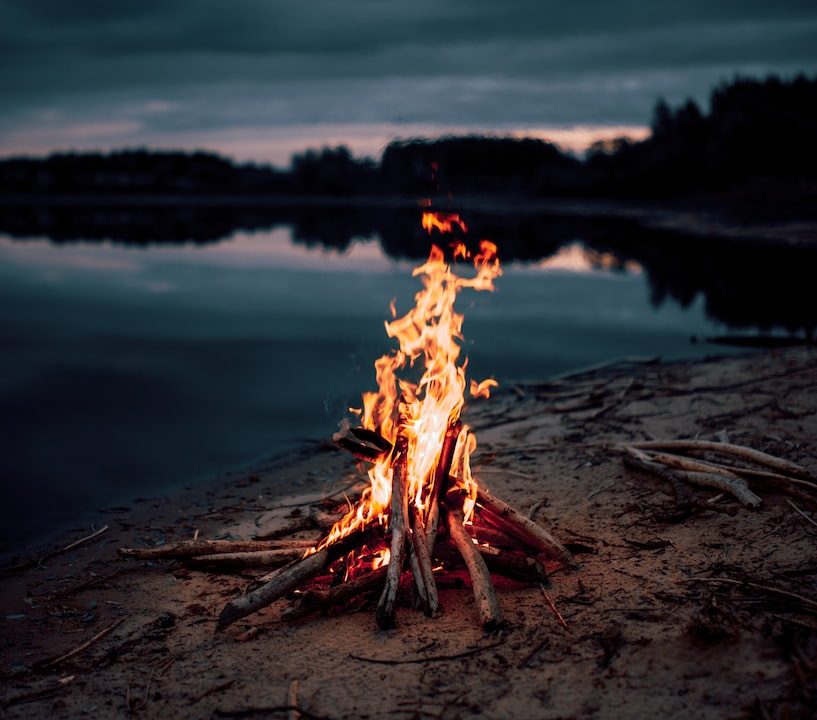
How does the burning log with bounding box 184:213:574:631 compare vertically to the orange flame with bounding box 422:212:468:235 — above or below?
below

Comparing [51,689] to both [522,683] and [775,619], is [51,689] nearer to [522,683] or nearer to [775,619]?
[522,683]

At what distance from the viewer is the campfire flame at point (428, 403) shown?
660 centimetres

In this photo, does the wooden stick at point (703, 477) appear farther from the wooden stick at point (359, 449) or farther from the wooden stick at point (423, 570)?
the wooden stick at point (359, 449)

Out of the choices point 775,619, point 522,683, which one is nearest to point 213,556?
point 522,683

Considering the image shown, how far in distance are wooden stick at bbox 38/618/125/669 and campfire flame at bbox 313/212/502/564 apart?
1580mm

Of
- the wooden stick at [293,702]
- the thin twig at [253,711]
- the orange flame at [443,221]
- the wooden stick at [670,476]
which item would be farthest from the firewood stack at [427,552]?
the orange flame at [443,221]

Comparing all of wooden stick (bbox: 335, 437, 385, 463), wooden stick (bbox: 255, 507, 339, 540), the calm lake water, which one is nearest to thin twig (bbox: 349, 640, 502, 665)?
wooden stick (bbox: 335, 437, 385, 463)

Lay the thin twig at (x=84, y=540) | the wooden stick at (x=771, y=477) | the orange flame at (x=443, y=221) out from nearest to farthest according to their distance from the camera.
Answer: the wooden stick at (x=771, y=477), the orange flame at (x=443, y=221), the thin twig at (x=84, y=540)

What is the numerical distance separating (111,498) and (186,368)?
29.8 ft

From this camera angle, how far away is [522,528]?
6414 mm

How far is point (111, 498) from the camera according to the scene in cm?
999

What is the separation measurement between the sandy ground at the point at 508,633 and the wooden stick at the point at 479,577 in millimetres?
125

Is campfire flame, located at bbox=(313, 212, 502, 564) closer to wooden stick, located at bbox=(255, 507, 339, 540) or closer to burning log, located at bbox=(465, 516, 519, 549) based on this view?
burning log, located at bbox=(465, 516, 519, 549)

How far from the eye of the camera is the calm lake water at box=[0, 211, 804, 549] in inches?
463
